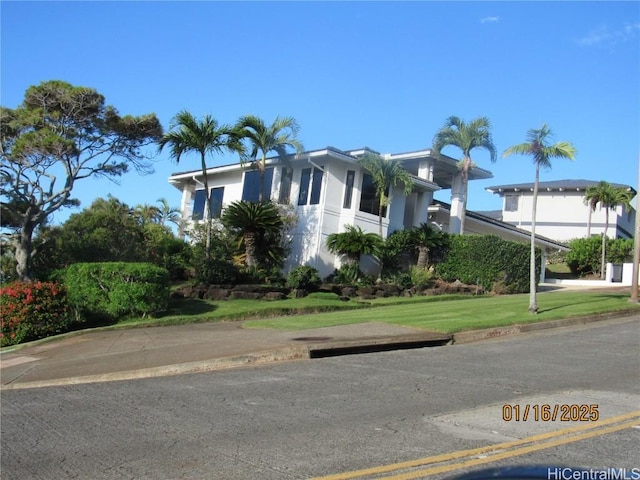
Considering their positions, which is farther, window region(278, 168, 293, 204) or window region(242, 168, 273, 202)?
window region(242, 168, 273, 202)

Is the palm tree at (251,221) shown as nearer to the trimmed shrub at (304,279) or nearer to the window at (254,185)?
the trimmed shrub at (304,279)

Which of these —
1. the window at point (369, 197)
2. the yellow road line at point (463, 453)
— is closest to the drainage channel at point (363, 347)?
the yellow road line at point (463, 453)

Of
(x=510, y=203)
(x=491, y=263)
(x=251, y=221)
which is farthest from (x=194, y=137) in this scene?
(x=510, y=203)

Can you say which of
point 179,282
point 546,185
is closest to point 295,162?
point 179,282

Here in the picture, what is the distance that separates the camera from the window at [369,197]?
2717 cm

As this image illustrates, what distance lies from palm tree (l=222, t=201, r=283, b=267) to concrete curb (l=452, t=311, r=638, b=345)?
12.1 meters

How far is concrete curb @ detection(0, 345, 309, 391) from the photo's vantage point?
378 inches

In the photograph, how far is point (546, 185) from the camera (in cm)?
→ 4947

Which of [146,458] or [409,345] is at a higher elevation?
[409,345]

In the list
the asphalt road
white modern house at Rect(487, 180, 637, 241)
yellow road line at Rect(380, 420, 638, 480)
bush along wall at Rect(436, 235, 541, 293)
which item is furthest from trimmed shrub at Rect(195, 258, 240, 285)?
white modern house at Rect(487, 180, 637, 241)

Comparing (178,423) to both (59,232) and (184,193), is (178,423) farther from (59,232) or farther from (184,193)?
(184,193)

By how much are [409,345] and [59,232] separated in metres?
12.9

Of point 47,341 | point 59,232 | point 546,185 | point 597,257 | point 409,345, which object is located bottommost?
point 47,341

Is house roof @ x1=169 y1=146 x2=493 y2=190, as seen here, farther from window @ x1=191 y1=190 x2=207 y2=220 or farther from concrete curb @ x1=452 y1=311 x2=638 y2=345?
concrete curb @ x1=452 y1=311 x2=638 y2=345
